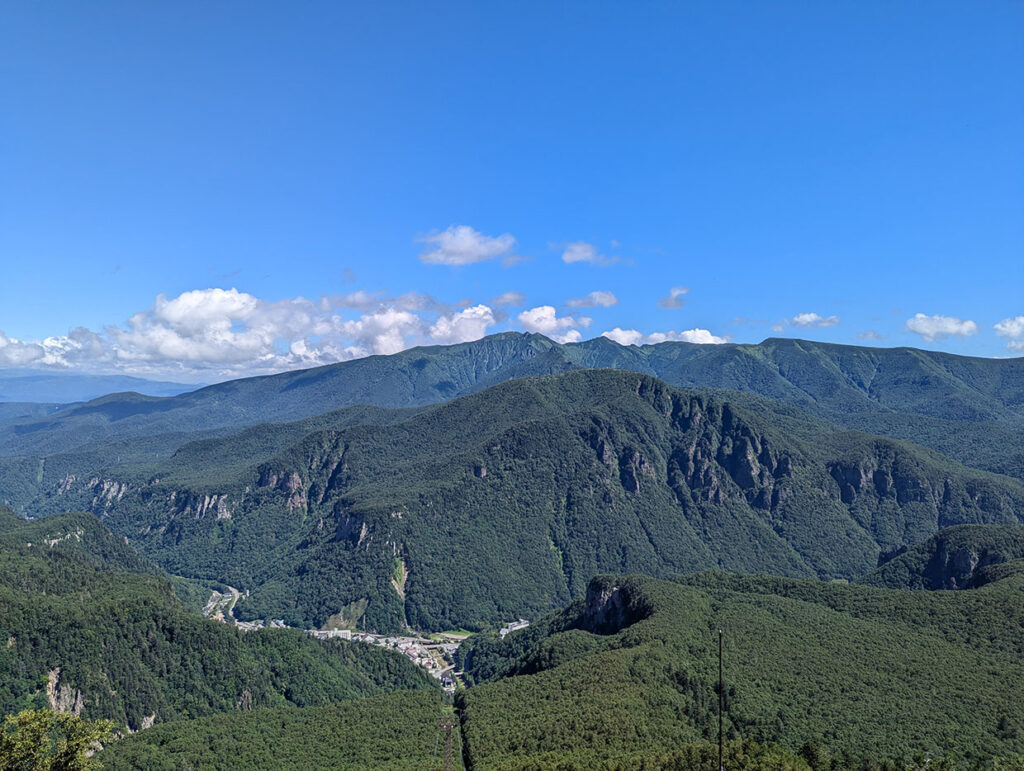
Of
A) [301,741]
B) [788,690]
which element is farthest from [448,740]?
[788,690]

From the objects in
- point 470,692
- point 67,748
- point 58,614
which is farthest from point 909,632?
point 58,614

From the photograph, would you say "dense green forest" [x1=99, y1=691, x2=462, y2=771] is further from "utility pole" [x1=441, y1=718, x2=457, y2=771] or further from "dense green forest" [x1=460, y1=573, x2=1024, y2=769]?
"dense green forest" [x1=460, y1=573, x2=1024, y2=769]

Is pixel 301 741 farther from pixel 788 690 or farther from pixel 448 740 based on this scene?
pixel 788 690

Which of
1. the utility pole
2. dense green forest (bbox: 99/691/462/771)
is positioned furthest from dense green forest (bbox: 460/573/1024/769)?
dense green forest (bbox: 99/691/462/771)

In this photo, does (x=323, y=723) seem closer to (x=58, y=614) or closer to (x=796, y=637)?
(x=58, y=614)

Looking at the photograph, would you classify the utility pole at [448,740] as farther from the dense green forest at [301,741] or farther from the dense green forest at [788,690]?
the dense green forest at [788,690]

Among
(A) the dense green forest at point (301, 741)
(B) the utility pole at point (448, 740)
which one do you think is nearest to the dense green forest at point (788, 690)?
(B) the utility pole at point (448, 740)
